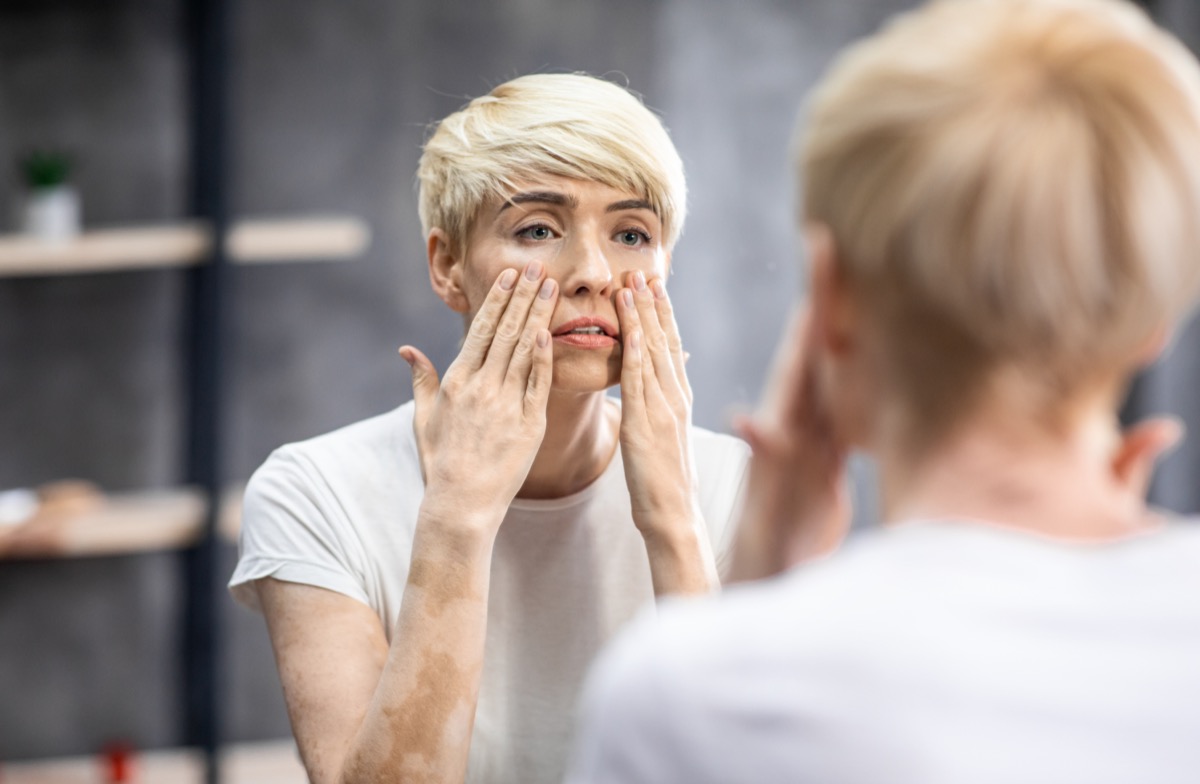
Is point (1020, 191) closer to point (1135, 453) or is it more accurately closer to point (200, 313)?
point (1135, 453)

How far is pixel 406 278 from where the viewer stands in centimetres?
237

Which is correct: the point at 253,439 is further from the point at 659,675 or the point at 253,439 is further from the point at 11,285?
the point at 659,675

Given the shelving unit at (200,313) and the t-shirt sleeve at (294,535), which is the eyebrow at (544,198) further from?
the shelving unit at (200,313)

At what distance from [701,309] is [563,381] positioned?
134 centimetres

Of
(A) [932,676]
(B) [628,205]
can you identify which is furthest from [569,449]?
(A) [932,676]

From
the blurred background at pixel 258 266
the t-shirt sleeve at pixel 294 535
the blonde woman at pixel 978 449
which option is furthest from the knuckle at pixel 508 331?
the blurred background at pixel 258 266

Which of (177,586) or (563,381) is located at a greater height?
(563,381)

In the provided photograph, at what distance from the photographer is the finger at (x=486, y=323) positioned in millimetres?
1080

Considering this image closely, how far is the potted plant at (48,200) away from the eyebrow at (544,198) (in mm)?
1347

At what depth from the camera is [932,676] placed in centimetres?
45

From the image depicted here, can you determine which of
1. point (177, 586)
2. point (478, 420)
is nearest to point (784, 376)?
point (478, 420)

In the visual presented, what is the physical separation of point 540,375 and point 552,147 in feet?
0.67

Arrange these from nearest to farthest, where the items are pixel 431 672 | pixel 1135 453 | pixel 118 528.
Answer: pixel 1135 453 → pixel 431 672 → pixel 118 528

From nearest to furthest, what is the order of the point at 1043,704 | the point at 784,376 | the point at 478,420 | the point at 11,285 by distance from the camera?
the point at 1043,704 → the point at 784,376 → the point at 478,420 → the point at 11,285
